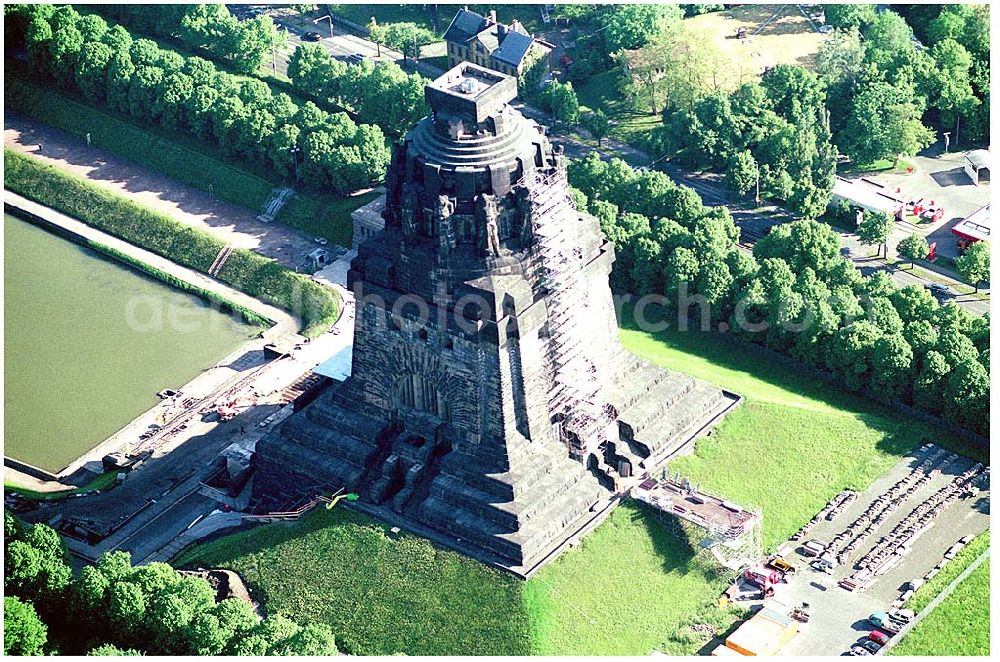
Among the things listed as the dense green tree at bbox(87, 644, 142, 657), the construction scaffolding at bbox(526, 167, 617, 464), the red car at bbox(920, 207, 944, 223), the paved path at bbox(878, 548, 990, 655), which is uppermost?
the construction scaffolding at bbox(526, 167, 617, 464)

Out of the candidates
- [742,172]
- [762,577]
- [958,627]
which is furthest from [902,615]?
[742,172]

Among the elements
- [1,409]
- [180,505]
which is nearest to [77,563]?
[180,505]

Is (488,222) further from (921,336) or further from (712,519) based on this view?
(921,336)

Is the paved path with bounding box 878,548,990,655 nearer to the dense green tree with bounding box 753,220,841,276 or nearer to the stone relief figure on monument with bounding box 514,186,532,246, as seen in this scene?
the stone relief figure on monument with bounding box 514,186,532,246

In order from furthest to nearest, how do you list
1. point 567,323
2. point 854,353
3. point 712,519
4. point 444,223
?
point 854,353 < point 712,519 < point 567,323 < point 444,223

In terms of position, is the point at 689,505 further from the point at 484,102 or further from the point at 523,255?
the point at 484,102

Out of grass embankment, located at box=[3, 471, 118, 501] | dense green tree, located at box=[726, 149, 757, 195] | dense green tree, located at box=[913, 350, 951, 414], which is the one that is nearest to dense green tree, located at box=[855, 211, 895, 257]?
dense green tree, located at box=[726, 149, 757, 195]

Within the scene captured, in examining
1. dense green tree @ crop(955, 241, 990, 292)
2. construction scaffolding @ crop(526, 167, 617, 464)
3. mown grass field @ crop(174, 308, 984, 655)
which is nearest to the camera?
mown grass field @ crop(174, 308, 984, 655)
